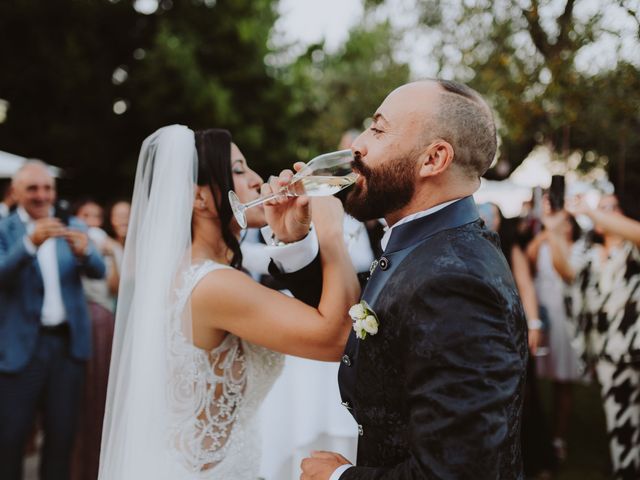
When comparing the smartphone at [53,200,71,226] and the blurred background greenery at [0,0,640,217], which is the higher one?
the blurred background greenery at [0,0,640,217]

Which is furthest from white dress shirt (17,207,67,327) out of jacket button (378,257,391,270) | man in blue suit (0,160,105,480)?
jacket button (378,257,391,270)

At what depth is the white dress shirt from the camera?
14.9 ft

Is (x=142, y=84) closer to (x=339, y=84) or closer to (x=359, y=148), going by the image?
(x=339, y=84)

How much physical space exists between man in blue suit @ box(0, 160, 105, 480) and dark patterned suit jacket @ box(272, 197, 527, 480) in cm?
321

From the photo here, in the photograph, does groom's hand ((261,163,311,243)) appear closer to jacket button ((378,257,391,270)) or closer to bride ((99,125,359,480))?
bride ((99,125,359,480))

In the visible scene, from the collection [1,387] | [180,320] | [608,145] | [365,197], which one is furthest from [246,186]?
[608,145]

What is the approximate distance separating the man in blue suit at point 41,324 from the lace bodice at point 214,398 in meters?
2.30

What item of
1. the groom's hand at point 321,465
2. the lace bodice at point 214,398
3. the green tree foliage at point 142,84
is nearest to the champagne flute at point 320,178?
the lace bodice at point 214,398

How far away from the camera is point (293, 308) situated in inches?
82.0

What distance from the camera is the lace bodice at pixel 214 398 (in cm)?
232

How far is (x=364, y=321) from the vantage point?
5.29 feet

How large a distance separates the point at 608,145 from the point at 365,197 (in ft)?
17.4

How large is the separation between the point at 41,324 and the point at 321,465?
350 cm

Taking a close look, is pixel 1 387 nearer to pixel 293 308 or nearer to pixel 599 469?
pixel 293 308
